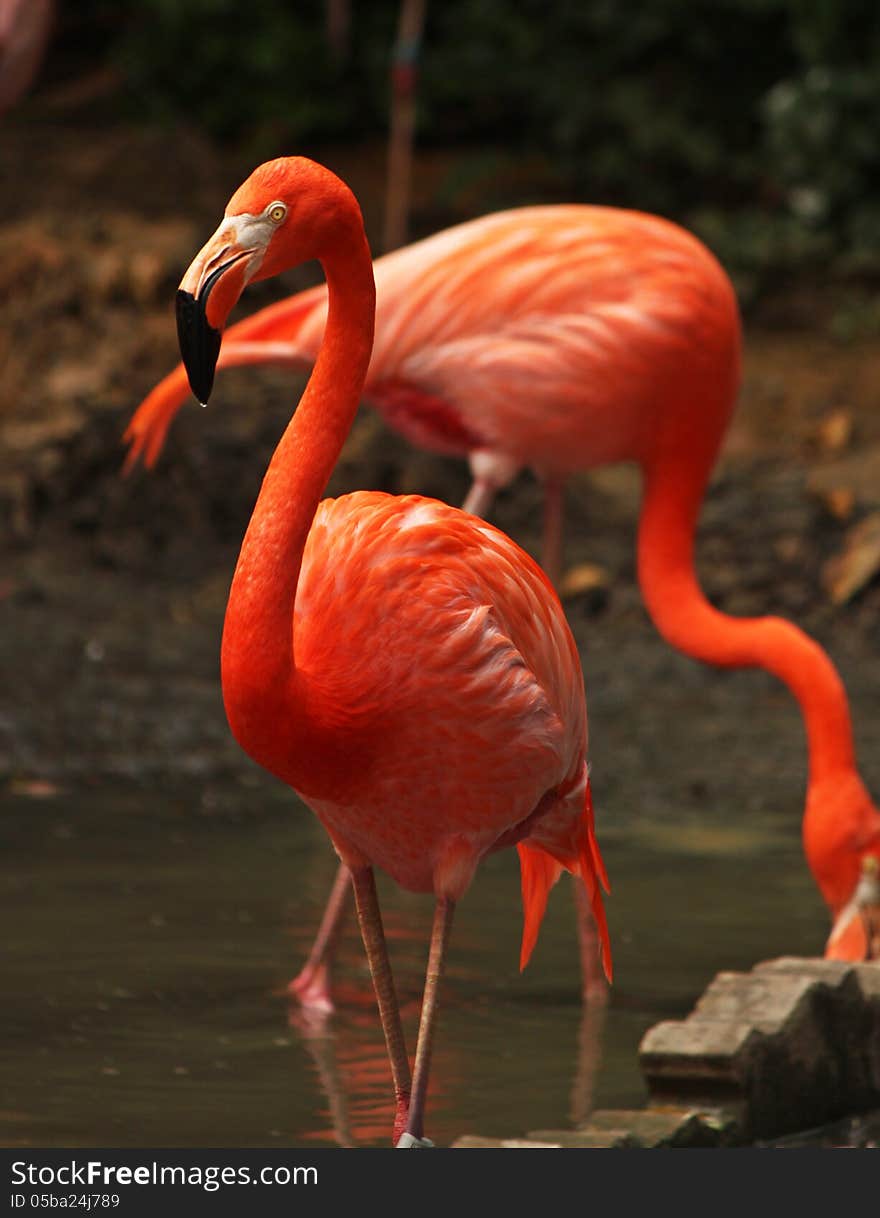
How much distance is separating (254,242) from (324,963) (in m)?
2.01

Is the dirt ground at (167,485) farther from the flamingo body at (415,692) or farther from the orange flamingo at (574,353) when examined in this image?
the flamingo body at (415,692)

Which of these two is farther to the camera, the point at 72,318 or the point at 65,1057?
the point at 72,318

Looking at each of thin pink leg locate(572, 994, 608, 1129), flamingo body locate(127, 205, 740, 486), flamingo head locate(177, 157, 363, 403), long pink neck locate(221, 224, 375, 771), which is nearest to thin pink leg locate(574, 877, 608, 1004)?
thin pink leg locate(572, 994, 608, 1129)

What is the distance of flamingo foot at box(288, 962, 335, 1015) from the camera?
4.41m

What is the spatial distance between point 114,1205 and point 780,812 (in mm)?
3830

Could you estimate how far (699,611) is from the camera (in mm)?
5105

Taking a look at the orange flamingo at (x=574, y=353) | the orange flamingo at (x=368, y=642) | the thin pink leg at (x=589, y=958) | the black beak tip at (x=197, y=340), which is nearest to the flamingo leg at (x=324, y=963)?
the thin pink leg at (x=589, y=958)

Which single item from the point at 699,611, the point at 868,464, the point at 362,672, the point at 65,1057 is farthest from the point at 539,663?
the point at 868,464

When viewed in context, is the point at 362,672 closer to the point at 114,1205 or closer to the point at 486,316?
the point at 114,1205

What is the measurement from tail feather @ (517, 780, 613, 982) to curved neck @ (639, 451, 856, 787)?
1059mm

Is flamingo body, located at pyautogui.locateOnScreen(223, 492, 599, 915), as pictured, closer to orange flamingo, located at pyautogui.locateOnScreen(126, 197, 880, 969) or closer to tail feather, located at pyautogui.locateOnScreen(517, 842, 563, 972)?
tail feather, located at pyautogui.locateOnScreen(517, 842, 563, 972)

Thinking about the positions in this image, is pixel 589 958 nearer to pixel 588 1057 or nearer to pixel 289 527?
pixel 588 1057

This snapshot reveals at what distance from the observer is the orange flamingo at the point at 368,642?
2.92 metres

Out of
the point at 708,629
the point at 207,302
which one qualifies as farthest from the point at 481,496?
the point at 207,302
